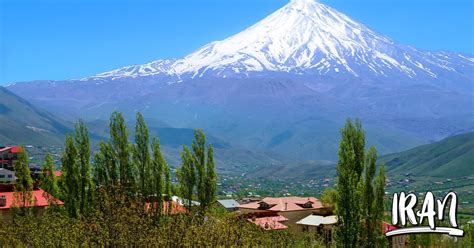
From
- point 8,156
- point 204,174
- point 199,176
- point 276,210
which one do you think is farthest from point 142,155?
point 8,156

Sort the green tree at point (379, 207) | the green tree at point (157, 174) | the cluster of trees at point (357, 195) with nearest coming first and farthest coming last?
the cluster of trees at point (357, 195) → the green tree at point (379, 207) → the green tree at point (157, 174)

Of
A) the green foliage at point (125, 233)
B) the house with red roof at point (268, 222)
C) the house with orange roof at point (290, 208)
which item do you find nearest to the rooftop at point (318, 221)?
the house with red roof at point (268, 222)

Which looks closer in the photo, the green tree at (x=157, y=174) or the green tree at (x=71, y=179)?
the green tree at (x=71, y=179)

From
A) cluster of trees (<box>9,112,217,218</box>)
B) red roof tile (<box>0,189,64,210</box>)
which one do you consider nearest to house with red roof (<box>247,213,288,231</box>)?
cluster of trees (<box>9,112,217,218</box>)

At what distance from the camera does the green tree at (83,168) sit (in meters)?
43.3

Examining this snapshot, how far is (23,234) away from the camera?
2769 cm

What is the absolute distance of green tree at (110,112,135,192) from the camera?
152ft

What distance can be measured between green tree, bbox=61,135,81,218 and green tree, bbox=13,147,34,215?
2.40 meters

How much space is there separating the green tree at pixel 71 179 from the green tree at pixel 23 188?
7.89 feet

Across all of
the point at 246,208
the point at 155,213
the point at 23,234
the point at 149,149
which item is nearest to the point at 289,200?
the point at 246,208

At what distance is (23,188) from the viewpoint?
43688 millimetres

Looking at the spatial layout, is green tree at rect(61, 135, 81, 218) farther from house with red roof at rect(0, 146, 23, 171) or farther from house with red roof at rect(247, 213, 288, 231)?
house with red roof at rect(0, 146, 23, 171)

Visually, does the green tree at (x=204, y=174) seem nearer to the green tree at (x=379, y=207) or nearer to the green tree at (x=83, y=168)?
the green tree at (x=83, y=168)

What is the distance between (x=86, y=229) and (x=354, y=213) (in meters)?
17.9
